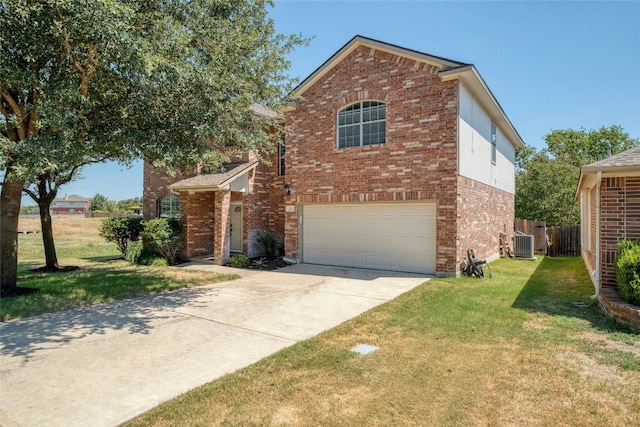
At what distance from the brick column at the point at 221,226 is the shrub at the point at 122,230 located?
479cm

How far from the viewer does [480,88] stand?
452 inches

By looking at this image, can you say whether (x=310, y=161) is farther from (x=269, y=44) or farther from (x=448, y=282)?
(x=448, y=282)

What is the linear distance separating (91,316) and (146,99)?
173 inches

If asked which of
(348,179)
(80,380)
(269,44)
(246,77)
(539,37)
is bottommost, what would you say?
(80,380)

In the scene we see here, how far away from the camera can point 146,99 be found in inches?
284

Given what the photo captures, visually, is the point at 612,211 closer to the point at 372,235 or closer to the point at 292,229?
the point at 372,235

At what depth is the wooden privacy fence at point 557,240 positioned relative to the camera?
58.7ft

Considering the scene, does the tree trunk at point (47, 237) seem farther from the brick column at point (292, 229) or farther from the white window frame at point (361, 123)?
the white window frame at point (361, 123)

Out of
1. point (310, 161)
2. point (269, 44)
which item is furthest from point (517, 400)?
point (310, 161)

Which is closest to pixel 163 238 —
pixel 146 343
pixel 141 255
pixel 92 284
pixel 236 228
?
pixel 141 255

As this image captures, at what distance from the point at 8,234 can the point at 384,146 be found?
34.0ft

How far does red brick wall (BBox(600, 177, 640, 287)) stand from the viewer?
7125mm

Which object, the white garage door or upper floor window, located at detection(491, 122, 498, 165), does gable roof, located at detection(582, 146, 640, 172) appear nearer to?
the white garage door

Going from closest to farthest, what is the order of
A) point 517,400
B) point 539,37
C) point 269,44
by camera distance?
1. point 517,400
2. point 269,44
3. point 539,37
